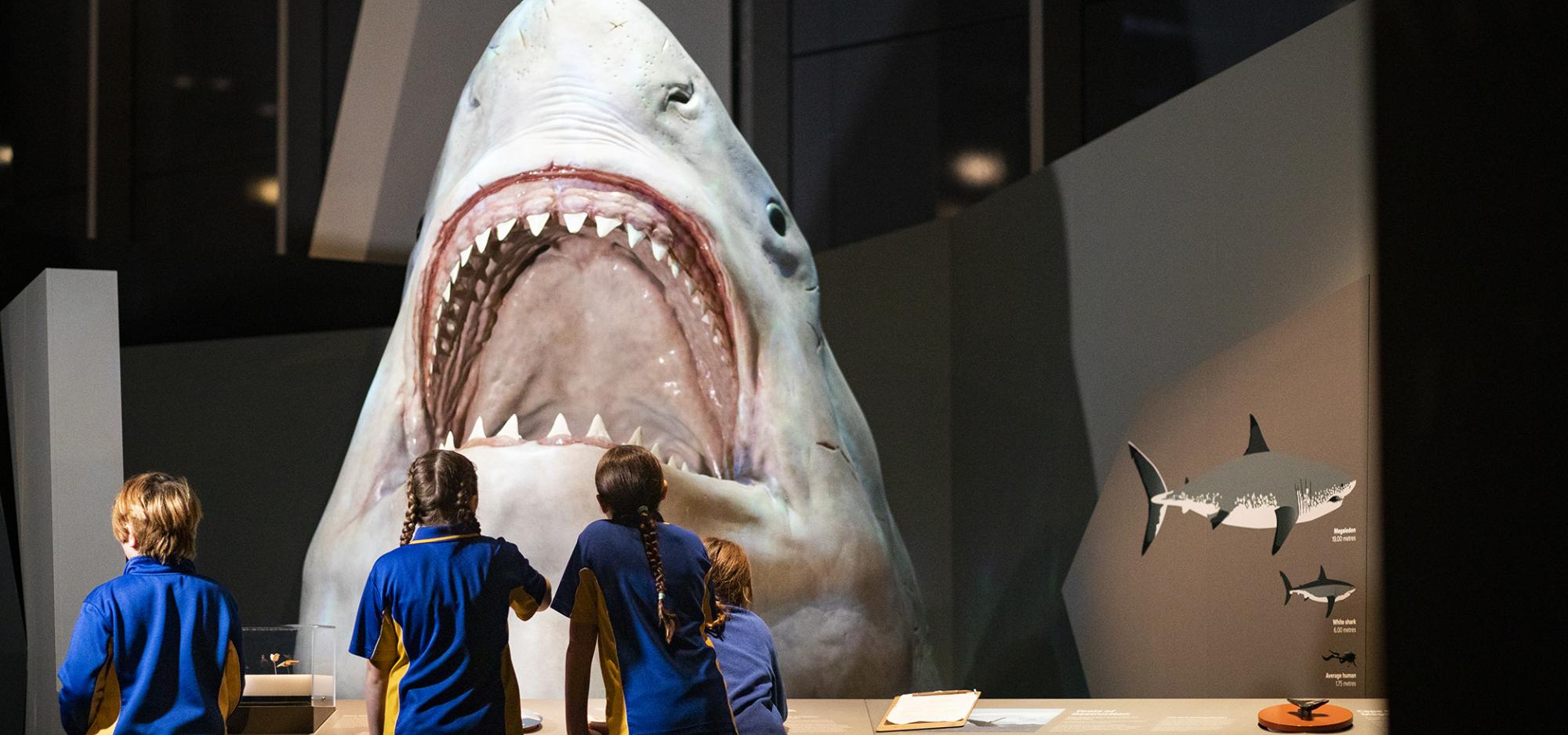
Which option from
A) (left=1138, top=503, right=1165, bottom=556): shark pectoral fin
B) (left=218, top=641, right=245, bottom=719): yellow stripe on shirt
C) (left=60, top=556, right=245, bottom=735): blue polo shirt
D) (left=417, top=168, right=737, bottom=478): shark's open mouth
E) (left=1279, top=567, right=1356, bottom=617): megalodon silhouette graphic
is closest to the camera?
(left=60, top=556, right=245, bottom=735): blue polo shirt

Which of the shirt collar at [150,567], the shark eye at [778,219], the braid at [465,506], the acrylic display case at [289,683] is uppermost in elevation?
the shark eye at [778,219]

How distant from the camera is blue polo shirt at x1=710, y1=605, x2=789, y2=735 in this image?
2.29m

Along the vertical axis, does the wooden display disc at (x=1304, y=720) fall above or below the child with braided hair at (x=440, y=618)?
below

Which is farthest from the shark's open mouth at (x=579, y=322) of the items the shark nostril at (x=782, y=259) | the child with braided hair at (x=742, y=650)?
the child with braided hair at (x=742, y=650)

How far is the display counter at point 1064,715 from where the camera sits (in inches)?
105

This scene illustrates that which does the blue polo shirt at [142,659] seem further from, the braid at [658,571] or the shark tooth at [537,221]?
the shark tooth at [537,221]

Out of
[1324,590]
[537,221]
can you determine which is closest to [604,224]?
[537,221]

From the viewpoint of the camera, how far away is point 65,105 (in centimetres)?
570

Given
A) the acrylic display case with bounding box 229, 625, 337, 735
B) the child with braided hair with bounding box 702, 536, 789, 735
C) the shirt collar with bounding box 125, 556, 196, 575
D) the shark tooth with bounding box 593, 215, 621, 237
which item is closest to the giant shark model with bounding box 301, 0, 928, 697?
the shark tooth with bounding box 593, 215, 621, 237

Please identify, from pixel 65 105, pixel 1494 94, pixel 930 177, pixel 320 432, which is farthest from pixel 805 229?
pixel 1494 94

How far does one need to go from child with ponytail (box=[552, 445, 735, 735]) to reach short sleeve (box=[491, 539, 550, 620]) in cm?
6

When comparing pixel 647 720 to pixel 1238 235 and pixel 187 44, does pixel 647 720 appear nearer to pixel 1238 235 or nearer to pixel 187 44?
pixel 1238 235

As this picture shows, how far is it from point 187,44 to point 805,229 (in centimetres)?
270

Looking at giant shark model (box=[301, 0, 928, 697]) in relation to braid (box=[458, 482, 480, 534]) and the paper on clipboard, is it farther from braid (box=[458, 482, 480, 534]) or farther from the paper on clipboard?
braid (box=[458, 482, 480, 534])
